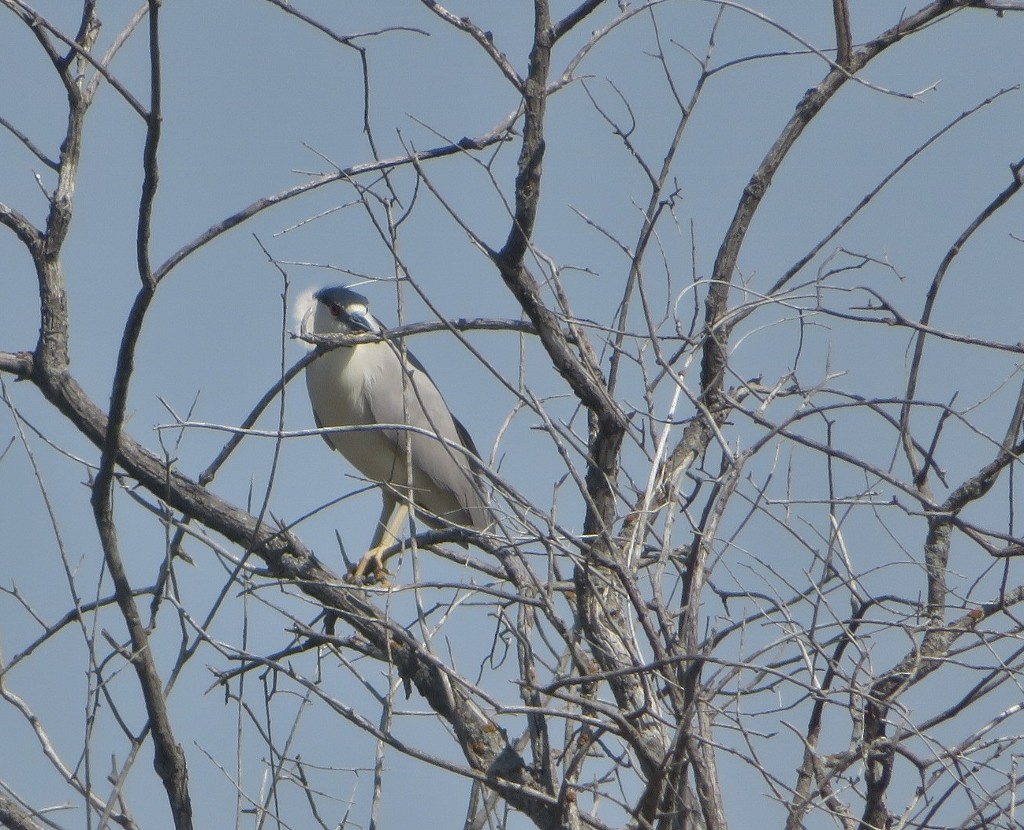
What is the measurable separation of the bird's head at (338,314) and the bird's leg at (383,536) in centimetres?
84

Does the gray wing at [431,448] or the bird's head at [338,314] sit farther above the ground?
the bird's head at [338,314]

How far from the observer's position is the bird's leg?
484 cm

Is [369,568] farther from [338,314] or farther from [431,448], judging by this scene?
[338,314]

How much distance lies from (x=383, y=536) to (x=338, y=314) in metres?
1.16

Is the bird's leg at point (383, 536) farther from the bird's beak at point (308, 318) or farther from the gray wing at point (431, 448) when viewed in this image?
the bird's beak at point (308, 318)

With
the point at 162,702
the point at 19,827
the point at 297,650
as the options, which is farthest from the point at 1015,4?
the point at 19,827

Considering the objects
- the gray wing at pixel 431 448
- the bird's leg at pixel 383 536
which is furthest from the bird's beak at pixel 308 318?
the bird's leg at pixel 383 536

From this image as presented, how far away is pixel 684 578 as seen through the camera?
7.79 ft

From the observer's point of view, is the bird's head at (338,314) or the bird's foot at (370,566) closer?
the bird's foot at (370,566)

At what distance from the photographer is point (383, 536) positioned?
5168 mm

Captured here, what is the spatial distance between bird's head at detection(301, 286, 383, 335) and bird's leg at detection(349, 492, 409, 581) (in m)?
0.84

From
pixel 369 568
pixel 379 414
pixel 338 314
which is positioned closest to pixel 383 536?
pixel 369 568

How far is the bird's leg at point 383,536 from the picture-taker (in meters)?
4.84

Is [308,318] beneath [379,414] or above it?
above
